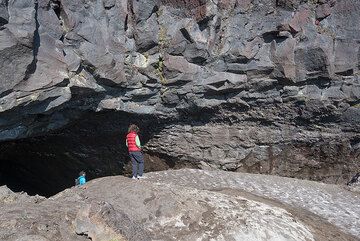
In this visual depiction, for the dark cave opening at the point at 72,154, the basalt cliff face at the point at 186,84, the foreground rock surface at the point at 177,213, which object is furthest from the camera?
the dark cave opening at the point at 72,154

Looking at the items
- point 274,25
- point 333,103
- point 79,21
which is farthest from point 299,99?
point 79,21

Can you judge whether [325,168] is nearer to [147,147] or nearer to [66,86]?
[147,147]

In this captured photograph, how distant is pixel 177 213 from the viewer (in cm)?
1194

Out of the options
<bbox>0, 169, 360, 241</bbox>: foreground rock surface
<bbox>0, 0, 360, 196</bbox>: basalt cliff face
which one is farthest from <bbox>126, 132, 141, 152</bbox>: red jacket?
<bbox>0, 0, 360, 196</bbox>: basalt cliff face

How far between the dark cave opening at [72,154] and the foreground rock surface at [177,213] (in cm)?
333

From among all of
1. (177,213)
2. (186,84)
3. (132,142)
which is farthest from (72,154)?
(177,213)

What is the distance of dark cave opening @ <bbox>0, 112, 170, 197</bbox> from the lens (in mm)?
18812

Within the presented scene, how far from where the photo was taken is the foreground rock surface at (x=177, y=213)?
973 cm

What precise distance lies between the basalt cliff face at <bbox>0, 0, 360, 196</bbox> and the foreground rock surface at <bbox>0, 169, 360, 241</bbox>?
3218 mm

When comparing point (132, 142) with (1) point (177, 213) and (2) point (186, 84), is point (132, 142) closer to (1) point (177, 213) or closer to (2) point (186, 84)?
(1) point (177, 213)

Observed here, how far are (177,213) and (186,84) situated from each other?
693 centimetres

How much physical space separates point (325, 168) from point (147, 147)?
846 centimetres

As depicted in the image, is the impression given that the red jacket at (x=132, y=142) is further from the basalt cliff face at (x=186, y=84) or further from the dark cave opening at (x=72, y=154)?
the dark cave opening at (x=72, y=154)

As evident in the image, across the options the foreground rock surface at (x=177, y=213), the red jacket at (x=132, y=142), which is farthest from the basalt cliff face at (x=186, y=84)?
the foreground rock surface at (x=177, y=213)
